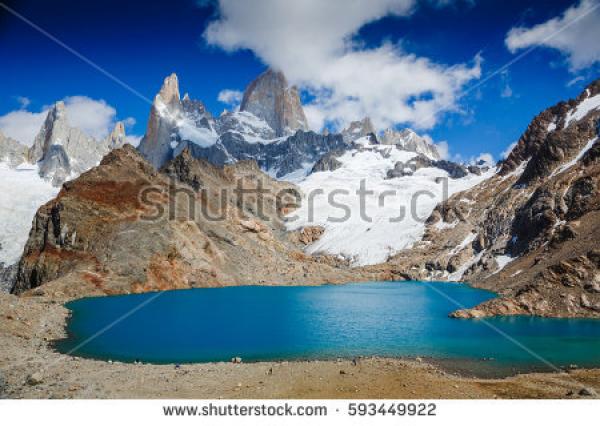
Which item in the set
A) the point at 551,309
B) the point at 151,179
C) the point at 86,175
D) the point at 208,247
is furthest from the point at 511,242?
the point at 86,175

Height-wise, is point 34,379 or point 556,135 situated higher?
point 556,135

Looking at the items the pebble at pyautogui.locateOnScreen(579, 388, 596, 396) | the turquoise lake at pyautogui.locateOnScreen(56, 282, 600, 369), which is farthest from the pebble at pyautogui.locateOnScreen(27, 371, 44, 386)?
the pebble at pyautogui.locateOnScreen(579, 388, 596, 396)

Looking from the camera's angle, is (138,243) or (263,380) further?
(138,243)

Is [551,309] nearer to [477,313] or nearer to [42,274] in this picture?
[477,313]

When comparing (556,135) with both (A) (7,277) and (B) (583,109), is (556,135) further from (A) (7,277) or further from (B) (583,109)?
(A) (7,277)

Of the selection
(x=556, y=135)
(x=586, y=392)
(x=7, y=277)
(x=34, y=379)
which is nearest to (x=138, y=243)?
(x=7, y=277)

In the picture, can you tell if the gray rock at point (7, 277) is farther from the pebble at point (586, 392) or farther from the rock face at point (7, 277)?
the pebble at point (586, 392)
